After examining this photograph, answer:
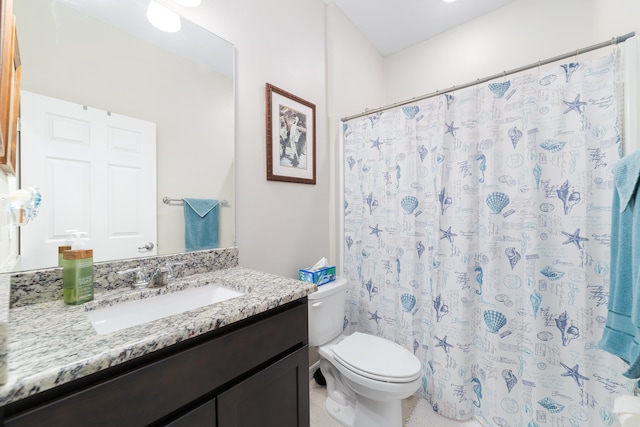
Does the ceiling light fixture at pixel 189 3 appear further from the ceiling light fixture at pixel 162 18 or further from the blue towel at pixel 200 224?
the blue towel at pixel 200 224

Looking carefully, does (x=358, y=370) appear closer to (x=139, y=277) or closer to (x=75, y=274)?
(x=139, y=277)

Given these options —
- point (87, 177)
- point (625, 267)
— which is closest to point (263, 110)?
point (87, 177)

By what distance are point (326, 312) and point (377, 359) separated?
1.21ft

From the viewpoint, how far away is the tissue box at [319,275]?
1.60 meters

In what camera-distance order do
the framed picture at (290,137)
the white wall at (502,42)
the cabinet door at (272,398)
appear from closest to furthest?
the cabinet door at (272,398), the framed picture at (290,137), the white wall at (502,42)

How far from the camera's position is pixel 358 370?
1238 mm

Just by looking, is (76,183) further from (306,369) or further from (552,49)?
(552,49)

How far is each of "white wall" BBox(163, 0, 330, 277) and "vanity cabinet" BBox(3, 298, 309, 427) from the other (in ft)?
2.12

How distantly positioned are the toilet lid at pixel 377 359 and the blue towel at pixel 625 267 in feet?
2.36

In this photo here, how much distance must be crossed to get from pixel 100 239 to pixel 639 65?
87.4 inches

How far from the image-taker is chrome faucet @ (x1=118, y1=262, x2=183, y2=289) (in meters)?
0.99

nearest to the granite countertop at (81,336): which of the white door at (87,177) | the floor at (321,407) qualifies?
the white door at (87,177)

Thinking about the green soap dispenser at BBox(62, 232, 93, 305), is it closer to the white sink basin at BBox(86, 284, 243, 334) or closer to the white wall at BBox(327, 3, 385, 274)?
the white sink basin at BBox(86, 284, 243, 334)

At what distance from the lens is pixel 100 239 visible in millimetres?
949
